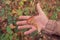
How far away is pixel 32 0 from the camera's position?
1.44 meters

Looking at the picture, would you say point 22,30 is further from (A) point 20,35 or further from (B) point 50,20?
(B) point 50,20

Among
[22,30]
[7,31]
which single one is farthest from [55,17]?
[7,31]

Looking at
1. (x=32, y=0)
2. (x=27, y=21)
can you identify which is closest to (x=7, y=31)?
(x=27, y=21)

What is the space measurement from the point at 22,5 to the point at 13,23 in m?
0.16

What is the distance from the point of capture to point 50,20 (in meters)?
1.37

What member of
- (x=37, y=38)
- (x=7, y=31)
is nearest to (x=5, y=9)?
(x=7, y=31)

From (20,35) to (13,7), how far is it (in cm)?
23

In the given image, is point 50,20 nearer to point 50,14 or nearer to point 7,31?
point 50,14

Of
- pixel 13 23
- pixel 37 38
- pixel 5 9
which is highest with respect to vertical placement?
pixel 5 9

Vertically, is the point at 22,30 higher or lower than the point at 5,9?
lower

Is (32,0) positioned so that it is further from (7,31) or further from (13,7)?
(7,31)

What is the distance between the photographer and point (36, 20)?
1344mm

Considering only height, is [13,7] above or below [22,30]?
above

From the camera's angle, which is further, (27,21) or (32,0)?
(32,0)
